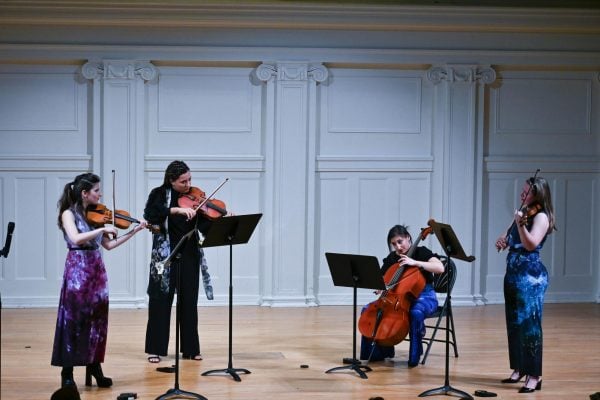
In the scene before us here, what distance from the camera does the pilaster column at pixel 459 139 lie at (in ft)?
29.9

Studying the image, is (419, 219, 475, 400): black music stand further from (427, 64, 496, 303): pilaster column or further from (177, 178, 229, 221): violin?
(427, 64, 496, 303): pilaster column

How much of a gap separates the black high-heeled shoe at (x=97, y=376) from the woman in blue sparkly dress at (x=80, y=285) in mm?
156

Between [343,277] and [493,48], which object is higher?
[493,48]

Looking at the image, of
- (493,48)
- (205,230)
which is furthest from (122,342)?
(493,48)

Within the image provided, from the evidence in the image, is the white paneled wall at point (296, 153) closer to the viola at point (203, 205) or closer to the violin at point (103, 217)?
the viola at point (203, 205)

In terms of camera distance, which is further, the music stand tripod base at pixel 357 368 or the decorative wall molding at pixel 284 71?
the decorative wall molding at pixel 284 71

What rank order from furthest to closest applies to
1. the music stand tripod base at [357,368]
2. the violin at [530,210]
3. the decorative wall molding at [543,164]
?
the decorative wall molding at [543,164] < the music stand tripod base at [357,368] < the violin at [530,210]

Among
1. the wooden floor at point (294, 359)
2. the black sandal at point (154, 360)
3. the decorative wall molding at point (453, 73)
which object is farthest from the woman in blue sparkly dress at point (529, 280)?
the decorative wall molding at point (453, 73)

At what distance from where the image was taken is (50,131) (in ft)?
29.0

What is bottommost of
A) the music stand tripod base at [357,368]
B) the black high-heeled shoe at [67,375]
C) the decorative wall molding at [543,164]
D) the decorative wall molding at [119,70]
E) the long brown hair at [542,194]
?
the music stand tripod base at [357,368]

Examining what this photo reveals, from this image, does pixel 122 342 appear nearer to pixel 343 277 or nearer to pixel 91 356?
pixel 91 356

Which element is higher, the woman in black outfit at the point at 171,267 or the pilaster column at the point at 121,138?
the pilaster column at the point at 121,138

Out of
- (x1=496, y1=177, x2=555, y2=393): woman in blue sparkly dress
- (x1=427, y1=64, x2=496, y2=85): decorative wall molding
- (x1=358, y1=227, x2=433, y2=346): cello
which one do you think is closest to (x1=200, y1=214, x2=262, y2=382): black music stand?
(x1=358, y1=227, x2=433, y2=346): cello

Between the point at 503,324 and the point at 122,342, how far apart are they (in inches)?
136
